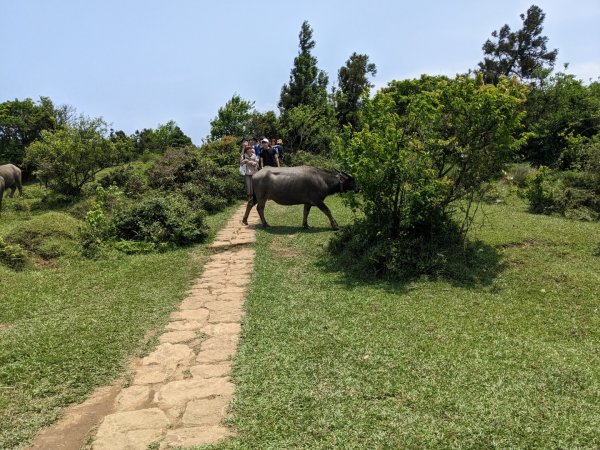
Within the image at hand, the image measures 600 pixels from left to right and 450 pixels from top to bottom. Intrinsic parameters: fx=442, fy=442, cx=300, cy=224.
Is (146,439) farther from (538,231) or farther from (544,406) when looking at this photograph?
(538,231)

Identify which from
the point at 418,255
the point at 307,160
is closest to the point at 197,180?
the point at 307,160

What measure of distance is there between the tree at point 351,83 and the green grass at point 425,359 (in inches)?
956

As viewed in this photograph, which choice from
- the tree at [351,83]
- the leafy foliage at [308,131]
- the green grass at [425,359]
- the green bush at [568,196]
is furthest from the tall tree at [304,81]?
the green grass at [425,359]

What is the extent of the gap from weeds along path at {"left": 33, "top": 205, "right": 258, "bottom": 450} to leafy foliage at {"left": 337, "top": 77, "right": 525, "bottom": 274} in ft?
8.71

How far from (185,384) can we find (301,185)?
6.64 meters

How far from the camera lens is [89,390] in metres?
3.84

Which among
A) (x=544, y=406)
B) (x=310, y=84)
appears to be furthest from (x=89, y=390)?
(x=310, y=84)

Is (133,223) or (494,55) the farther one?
(494,55)

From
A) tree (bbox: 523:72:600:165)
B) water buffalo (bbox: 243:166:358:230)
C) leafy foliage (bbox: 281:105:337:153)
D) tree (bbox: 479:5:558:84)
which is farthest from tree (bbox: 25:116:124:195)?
tree (bbox: 479:5:558:84)

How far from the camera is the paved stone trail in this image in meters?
3.22

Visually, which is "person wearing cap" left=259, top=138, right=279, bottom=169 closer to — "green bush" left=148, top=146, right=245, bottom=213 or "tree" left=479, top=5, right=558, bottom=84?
"green bush" left=148, top=146, right=245, bottom=213

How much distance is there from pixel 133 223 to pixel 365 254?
5.11m

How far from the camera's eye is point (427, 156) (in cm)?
709

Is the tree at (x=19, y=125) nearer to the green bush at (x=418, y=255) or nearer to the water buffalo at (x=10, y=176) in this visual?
the water buffalo at (x=10, y=176)
